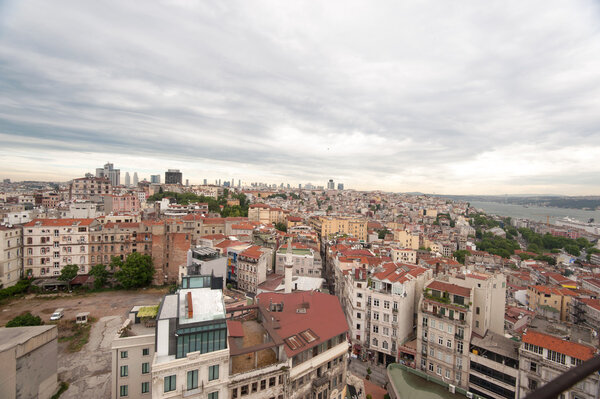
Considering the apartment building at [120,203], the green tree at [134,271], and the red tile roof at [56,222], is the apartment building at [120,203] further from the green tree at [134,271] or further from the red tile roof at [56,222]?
the green tree at [134,271]

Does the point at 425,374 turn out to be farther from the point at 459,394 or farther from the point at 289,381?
the point at 289,381

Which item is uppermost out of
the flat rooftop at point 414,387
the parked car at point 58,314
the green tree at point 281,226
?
the green tree at point 281,226

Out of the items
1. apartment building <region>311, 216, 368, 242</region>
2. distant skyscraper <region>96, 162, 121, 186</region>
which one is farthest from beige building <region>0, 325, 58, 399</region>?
distant skyscraper <region>96, 162, 121, 186</region>

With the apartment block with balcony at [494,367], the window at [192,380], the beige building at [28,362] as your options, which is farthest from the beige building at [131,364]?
the apartment block with balcony at [494,367]

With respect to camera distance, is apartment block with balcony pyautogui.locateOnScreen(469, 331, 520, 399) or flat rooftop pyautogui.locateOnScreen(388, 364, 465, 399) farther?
flat rooftop pyautogui.locateOnScreen(388, 364, 465, 399)

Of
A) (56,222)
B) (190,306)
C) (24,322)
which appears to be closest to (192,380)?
(190,306)

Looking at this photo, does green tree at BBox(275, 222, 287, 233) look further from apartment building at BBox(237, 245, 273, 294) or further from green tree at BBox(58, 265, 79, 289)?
green tree at BBox(58, 265, 79, 289)
